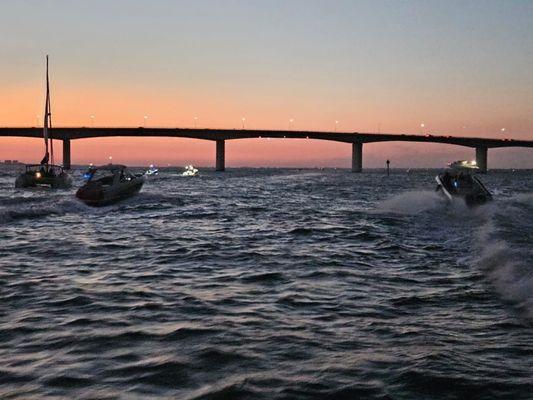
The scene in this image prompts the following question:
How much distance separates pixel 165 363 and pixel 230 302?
325cm

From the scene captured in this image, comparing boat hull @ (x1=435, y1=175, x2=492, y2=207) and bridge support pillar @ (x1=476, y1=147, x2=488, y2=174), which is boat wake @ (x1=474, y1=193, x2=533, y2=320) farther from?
bridge support pillar @ (x1=476, y1=147, x2=488, y2=174)

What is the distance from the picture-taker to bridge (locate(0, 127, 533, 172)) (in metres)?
134

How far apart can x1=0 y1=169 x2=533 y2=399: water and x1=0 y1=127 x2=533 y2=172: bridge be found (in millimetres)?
123292

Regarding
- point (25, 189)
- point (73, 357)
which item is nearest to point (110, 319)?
point (73, 357)

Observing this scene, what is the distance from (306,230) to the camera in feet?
71.5

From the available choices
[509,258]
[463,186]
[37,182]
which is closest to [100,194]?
[37,182]

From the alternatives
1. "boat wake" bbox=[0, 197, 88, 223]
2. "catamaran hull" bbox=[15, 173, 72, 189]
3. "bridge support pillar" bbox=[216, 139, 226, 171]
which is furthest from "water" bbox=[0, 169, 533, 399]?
"bridge support pillar" bbox=[216, 139, 226, 171]

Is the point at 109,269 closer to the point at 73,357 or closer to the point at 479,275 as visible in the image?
the point at 73,357

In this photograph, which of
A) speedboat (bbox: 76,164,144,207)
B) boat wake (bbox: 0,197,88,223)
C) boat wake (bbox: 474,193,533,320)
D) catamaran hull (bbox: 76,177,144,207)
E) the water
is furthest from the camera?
speedboat (bbox: 76,164,144,207)

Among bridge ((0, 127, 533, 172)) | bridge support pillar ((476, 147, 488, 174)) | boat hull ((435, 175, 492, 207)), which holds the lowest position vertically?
boat hull ((435, 175, 492, 207))

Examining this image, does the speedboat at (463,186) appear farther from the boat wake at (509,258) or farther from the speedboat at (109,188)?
the speedboat at (109,188)

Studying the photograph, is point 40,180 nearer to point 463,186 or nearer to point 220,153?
point 463,186

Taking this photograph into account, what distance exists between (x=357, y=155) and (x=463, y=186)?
12817cm

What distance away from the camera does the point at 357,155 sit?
16012cm
